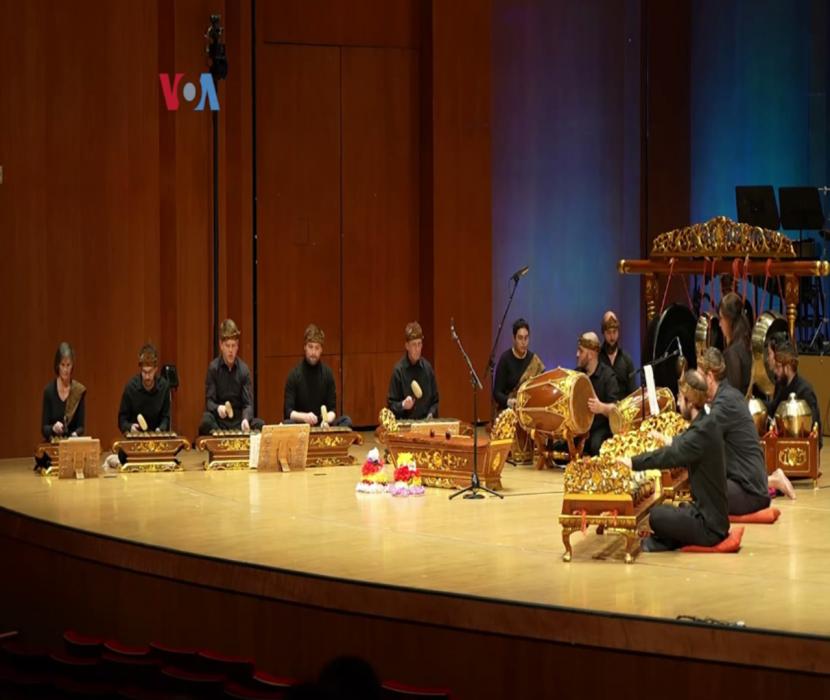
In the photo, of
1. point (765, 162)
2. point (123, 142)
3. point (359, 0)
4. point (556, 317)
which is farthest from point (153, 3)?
point (765, 162)

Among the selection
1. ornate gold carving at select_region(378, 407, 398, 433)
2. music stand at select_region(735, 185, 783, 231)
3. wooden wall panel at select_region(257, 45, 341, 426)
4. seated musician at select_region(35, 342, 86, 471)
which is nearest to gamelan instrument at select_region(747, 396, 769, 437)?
ornate gold carving at select_region(378, 407, 398, 433)

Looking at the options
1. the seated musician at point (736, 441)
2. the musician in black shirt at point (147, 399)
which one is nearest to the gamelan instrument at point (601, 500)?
the seated musician at point (736, 441)

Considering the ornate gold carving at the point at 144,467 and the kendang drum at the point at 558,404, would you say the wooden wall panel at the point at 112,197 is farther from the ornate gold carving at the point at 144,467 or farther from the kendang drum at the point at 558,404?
the kendang drum at the point at 558,404

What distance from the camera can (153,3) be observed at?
1187 cm

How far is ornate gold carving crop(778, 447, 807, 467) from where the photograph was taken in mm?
9633

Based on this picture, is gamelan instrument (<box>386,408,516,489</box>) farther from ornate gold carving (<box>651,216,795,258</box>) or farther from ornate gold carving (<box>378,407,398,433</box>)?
ornate gold carving (<box>651,216,795,258</box>)

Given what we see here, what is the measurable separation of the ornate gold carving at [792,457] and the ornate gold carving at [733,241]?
4.75 ft

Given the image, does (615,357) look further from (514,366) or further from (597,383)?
(597,383)

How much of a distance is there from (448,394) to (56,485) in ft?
14.0

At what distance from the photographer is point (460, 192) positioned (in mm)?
13188

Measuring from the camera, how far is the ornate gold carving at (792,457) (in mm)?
9633

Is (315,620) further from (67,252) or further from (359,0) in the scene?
(359,0)

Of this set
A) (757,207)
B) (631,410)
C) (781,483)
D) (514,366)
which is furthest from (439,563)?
(757,207)

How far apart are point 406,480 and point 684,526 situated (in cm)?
239
